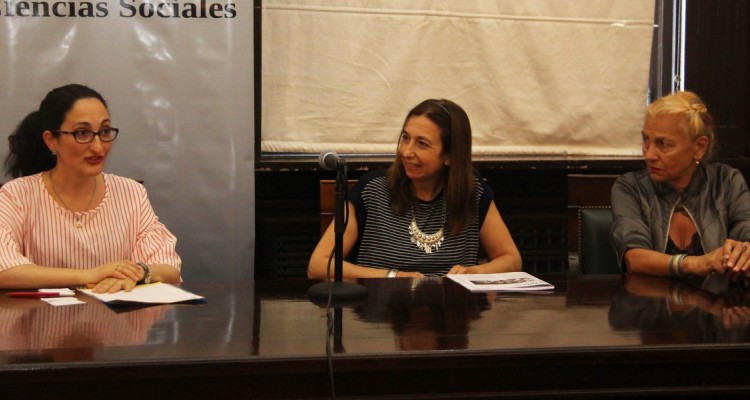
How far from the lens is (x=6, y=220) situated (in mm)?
2643

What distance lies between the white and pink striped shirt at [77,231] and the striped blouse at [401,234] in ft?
2.03

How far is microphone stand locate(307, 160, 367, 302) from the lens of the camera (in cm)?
229

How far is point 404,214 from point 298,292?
27.7 inches

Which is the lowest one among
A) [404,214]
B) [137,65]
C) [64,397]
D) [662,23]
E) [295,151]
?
[64,397]

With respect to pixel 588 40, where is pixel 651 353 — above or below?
below

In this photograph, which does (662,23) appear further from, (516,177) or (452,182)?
(452,182)

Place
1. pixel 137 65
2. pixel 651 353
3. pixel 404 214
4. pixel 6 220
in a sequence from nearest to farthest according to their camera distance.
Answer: pixel 651 353
pixel 6 220
pixel 404 214
pixel 137 65

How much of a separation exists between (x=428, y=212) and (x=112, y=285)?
109 cm

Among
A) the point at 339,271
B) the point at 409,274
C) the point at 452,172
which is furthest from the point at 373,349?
the point at 452,172

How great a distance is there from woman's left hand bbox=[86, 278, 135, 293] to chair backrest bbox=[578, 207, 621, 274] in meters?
1.48

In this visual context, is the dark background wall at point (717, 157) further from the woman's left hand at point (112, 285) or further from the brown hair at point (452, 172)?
the woman's left hand at point (112, 285)

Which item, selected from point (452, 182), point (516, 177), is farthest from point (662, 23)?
point (452, 182)

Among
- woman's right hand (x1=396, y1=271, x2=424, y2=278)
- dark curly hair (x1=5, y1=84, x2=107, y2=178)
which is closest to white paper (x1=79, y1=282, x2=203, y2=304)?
dark curly hair (x1=5, y1=84, x2=107, y2=178)

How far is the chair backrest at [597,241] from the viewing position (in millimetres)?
3088
